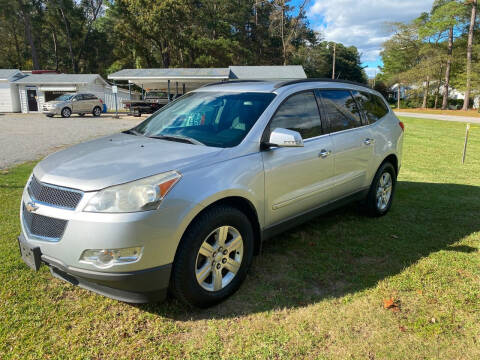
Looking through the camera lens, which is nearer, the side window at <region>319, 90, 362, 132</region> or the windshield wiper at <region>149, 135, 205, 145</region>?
the windshield wiper at <region>149, 135, 205, 145</region>

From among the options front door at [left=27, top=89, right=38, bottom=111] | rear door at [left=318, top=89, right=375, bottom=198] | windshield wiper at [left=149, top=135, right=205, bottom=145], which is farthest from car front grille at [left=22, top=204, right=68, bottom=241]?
front door at [left=27, top=89, right=38, bottom=111]

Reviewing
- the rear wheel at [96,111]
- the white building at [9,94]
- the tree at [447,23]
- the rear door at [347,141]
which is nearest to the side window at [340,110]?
the rear door at [347,141]

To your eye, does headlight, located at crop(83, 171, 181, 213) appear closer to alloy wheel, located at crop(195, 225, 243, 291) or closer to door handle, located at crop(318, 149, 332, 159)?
alloy wheel, located at crop(195, 225, 243, 291)

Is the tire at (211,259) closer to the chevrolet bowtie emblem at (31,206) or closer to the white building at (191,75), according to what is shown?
the chevrolet bowtie emblem at (31,206)

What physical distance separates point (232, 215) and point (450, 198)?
4.76m

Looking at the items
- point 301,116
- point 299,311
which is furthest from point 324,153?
point 299,311

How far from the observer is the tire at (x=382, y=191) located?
16.2 feet

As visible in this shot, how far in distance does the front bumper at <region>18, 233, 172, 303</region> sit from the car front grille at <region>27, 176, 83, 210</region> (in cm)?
35

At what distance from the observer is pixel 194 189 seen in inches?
105

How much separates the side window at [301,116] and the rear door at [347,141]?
213 mm

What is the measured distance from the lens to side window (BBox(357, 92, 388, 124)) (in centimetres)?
487

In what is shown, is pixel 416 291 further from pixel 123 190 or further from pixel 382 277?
pixel 123 190

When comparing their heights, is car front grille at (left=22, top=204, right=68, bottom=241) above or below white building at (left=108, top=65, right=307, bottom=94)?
below

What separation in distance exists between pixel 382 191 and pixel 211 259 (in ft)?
10.5
